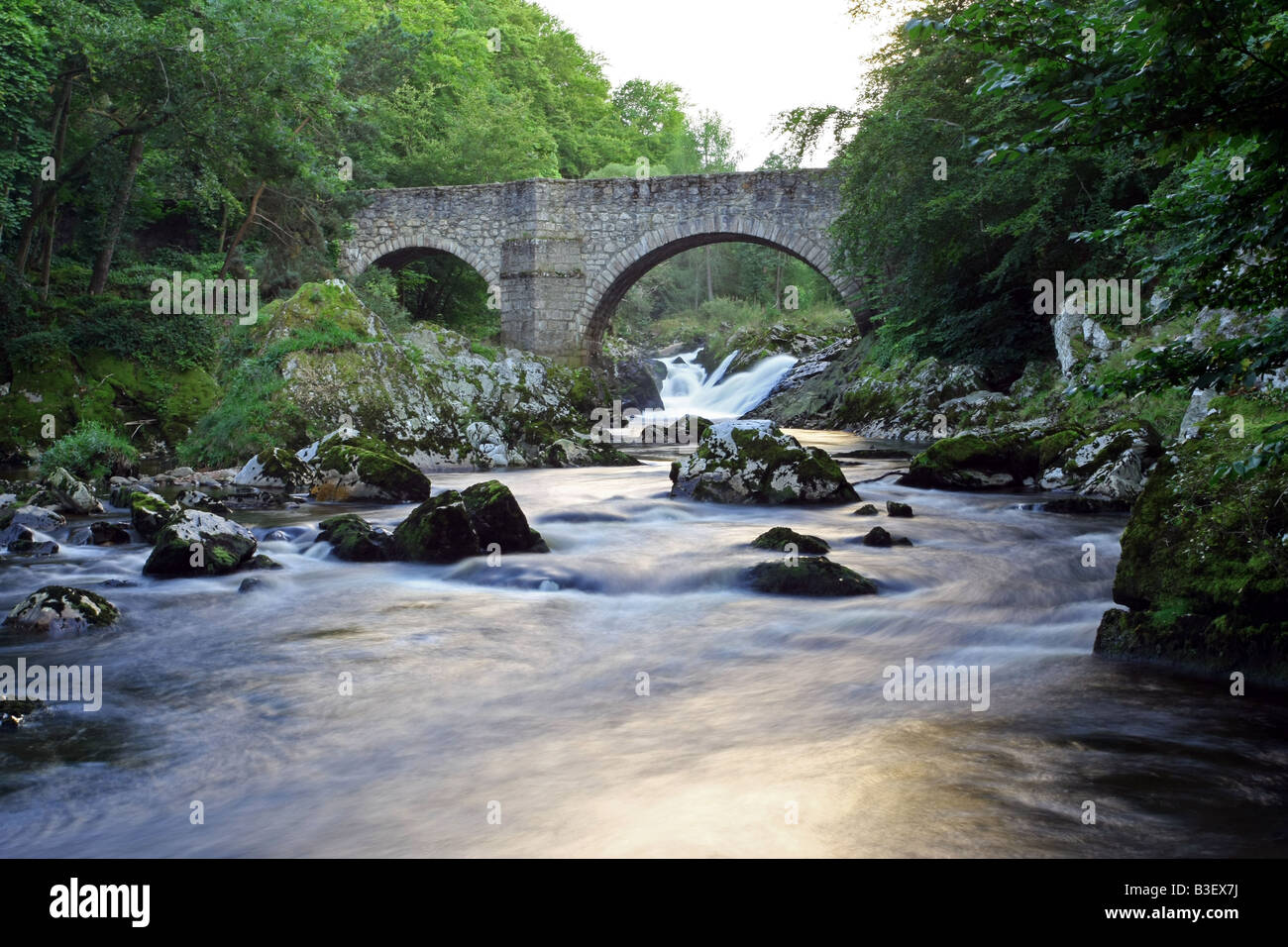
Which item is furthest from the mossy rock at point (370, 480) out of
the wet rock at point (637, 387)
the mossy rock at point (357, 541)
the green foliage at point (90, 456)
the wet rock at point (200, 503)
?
the wet rock at point (637, 387)

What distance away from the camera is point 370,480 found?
10531 millimetres

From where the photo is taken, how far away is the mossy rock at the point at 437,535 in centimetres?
731

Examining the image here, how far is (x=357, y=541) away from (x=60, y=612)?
2.37m

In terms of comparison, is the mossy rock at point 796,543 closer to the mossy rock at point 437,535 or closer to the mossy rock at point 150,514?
the mossy rock at point 437,535

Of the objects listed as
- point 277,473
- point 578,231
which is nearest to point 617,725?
point 277,473

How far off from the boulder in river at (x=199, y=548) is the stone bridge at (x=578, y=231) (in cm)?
1821

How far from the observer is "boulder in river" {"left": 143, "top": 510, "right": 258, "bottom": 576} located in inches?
263

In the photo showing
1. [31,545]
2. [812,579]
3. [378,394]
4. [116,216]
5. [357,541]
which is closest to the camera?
[812,579]

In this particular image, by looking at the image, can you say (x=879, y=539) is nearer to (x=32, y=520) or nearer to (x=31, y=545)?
(x=31, y=545)

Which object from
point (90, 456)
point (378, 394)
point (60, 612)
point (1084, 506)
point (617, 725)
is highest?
point (378, 394)

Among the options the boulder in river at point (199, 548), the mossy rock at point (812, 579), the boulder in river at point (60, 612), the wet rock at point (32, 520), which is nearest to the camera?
the boulder in river at point (60, 612)

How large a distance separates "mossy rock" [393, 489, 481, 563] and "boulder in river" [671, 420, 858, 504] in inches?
135

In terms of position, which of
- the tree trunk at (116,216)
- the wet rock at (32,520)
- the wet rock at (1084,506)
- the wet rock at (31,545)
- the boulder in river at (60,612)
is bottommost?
the boulder in river at (60,612)

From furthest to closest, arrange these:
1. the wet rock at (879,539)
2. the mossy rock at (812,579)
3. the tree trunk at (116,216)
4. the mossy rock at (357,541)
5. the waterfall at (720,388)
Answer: the waterfall at (720,388), the tree trunk at (116,216), the wet rock at (879,539), the mossy rock at (357,541), the mossy rock at (812,579)
